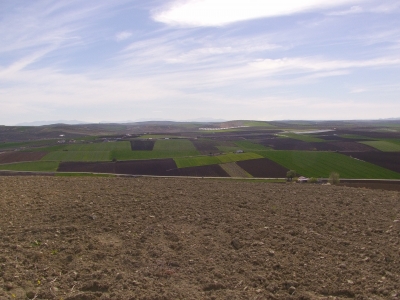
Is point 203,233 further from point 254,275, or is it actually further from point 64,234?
point 64,234

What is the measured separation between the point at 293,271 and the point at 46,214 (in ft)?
29.6

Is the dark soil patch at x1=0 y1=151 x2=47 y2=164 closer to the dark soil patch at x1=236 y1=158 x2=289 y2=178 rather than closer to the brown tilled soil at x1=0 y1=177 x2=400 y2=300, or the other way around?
the dark soil patch at x1=236 y1=158 x2=289 y2=178

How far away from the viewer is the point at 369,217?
12711 mm

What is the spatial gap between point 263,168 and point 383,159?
21197mm

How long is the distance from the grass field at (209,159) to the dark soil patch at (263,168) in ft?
9.45

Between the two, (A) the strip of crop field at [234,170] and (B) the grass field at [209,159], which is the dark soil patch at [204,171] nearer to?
(A) the strip of crop field at [234,170]

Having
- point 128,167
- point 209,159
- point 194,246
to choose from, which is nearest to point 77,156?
point 128,167

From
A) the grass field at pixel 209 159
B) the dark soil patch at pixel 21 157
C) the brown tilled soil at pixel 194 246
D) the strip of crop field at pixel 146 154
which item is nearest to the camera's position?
Result: the brown tilled soil at pixel 194 246

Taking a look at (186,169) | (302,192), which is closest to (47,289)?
(302,192)

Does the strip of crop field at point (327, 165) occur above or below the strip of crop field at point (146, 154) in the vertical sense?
below

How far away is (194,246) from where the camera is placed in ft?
31.9

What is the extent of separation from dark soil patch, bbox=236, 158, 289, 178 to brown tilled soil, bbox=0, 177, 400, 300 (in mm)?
29429

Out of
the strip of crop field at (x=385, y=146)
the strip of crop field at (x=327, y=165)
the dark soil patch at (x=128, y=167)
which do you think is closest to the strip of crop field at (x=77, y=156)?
the dark soil patch at (x=128, y=167)

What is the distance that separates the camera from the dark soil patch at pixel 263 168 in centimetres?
4516
